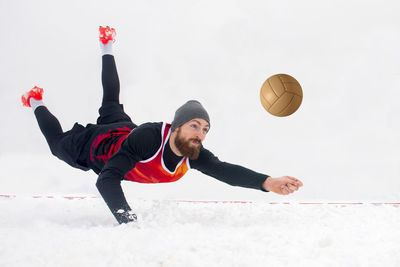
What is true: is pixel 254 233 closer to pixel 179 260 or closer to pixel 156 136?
pixel 179 260

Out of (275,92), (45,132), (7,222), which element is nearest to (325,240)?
(275,92)

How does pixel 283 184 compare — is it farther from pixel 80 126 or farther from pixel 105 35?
pixel 105 35

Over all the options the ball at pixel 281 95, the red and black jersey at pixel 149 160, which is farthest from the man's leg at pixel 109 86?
the ball at pixel 281 95

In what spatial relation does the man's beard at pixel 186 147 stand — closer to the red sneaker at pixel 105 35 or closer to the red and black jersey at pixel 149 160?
the red and black jersey at pixel 149 160

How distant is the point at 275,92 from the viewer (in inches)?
96.9

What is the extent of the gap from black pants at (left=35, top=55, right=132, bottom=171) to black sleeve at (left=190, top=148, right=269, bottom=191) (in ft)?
2.47

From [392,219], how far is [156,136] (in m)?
1.23

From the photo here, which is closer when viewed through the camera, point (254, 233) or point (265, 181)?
point (254, 233)

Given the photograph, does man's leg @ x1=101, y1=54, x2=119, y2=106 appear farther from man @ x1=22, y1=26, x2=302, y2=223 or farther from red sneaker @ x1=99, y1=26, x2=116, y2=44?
red sneaker @ x1=99, y1=26, x2=116, y2=44

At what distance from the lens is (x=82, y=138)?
7.98 ft

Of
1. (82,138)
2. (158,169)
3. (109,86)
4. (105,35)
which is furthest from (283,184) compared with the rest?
(105,35)

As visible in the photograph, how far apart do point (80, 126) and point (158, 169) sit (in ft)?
2.63

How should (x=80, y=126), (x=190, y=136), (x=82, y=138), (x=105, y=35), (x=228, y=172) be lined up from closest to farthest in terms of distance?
(x=190, y=136) → (x=228, y=172) → (x=82, y=138) → (x=80, y=126) → (x=105, y=35)

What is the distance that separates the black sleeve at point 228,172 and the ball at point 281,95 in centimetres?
60
